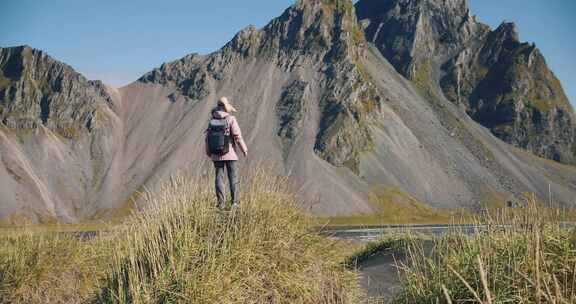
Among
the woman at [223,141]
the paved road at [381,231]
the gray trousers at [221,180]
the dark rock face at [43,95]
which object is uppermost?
the dark rock face at [43,95]

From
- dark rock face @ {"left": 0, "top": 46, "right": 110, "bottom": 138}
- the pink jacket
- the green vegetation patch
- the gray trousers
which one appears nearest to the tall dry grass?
the gray trousers

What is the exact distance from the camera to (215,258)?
9148 mm

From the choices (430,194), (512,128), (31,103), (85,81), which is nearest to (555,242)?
(430,194)

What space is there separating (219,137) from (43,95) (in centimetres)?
14945

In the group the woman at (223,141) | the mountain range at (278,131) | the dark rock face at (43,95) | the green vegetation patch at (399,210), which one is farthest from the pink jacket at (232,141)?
the dark rock face at (43,95)

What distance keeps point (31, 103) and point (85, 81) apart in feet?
62.8

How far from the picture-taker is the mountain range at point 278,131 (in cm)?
12400

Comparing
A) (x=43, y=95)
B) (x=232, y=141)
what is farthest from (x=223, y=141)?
(x=43, y=95)

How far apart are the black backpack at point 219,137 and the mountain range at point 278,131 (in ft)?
326

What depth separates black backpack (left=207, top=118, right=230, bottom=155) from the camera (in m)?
→ 12.3

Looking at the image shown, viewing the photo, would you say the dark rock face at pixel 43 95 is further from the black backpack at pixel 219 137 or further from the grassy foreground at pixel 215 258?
the grassy foreground at pixel 215 258

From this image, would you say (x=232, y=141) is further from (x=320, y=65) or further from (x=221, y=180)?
(x=320, y=65)

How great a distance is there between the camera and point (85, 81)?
156 m

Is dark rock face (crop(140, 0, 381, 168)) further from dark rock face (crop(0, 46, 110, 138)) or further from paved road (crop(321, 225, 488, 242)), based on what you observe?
paved road (crop(321, 225, 488, 242))
